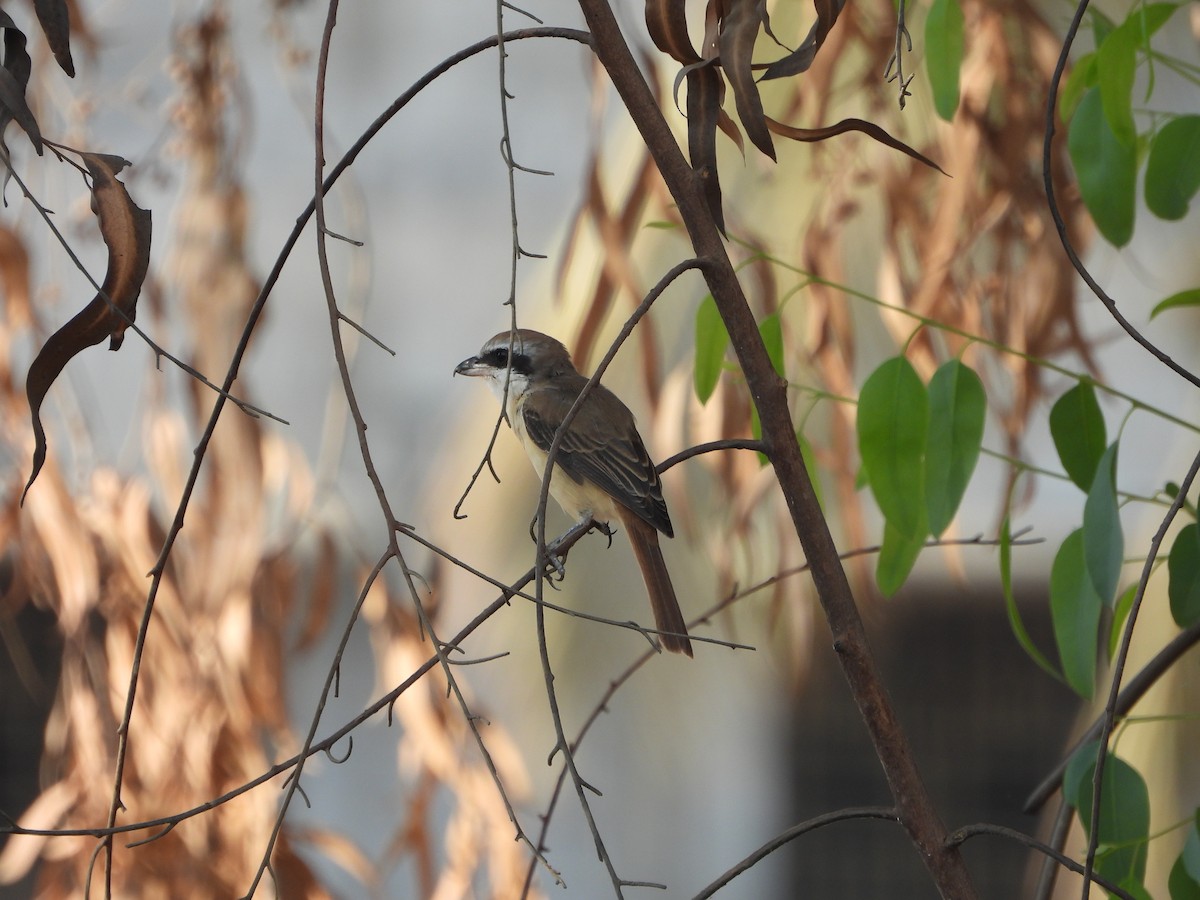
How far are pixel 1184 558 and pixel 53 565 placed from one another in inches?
54.5

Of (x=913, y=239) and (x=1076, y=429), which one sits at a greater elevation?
(x=913, y=239)

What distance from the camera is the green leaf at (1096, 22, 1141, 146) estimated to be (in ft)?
2.90

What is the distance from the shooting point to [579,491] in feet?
5.76

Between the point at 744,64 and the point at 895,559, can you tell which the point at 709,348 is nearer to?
the point at 895,559

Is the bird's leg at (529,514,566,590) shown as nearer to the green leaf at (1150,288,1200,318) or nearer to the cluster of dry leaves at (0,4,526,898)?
the cluster of dry leaves at (0,4,526,898)

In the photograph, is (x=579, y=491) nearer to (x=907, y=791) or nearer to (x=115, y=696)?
(x=115, y=696)

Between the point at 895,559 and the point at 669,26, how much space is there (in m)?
0.52

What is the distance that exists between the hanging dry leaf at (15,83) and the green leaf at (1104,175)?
73 centimetres

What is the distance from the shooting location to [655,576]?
5.27 feet

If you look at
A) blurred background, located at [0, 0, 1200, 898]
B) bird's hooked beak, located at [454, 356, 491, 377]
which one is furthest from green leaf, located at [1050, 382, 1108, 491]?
bird's hooked beak, located at [454, 356, 491, 377]

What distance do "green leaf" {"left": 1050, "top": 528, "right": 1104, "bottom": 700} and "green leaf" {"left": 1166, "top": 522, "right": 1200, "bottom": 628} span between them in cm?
5

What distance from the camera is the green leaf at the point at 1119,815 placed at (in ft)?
3.08

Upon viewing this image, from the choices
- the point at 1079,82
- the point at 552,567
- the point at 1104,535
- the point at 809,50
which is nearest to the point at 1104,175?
the point at 1079,82

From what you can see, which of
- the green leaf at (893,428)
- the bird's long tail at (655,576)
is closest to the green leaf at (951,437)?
the green leaf at (893,428)
